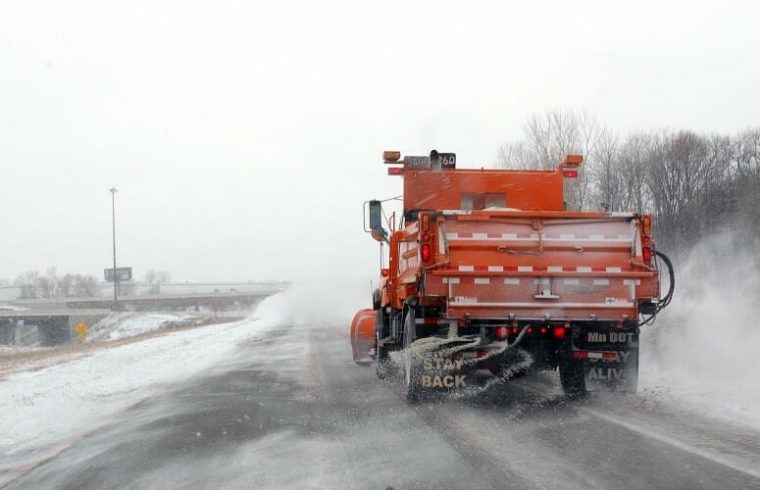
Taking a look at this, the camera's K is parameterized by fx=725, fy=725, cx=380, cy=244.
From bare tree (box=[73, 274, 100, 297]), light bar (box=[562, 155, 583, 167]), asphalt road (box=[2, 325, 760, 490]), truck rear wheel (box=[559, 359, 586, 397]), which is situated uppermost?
light bar (box=[562, 155, 583, 167])

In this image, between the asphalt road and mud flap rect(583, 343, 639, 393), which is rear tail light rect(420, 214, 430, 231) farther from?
mud flap rect(583, 343, 639, 393)

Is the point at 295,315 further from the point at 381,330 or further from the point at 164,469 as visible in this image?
the point at 164,469

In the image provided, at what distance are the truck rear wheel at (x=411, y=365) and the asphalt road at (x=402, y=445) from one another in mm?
167

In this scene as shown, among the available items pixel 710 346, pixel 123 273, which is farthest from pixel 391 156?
pixel 123 273

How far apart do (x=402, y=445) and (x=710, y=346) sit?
27.4 feet

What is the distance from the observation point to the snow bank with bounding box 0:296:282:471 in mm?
8125

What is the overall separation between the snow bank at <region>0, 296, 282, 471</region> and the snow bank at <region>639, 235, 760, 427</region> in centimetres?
719

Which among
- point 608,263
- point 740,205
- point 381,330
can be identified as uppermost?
point 740,205

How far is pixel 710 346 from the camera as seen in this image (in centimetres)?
1289

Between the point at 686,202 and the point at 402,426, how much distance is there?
3420 cm

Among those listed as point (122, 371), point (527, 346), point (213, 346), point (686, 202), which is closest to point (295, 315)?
point (686, 202)

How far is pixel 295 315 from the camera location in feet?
177

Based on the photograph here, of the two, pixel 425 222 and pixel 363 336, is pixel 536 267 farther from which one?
pixel 363 336

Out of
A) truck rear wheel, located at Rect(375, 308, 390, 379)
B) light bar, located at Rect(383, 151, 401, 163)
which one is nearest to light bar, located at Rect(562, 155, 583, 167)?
light bar, located at Rect(383, 151, 401, 163)
